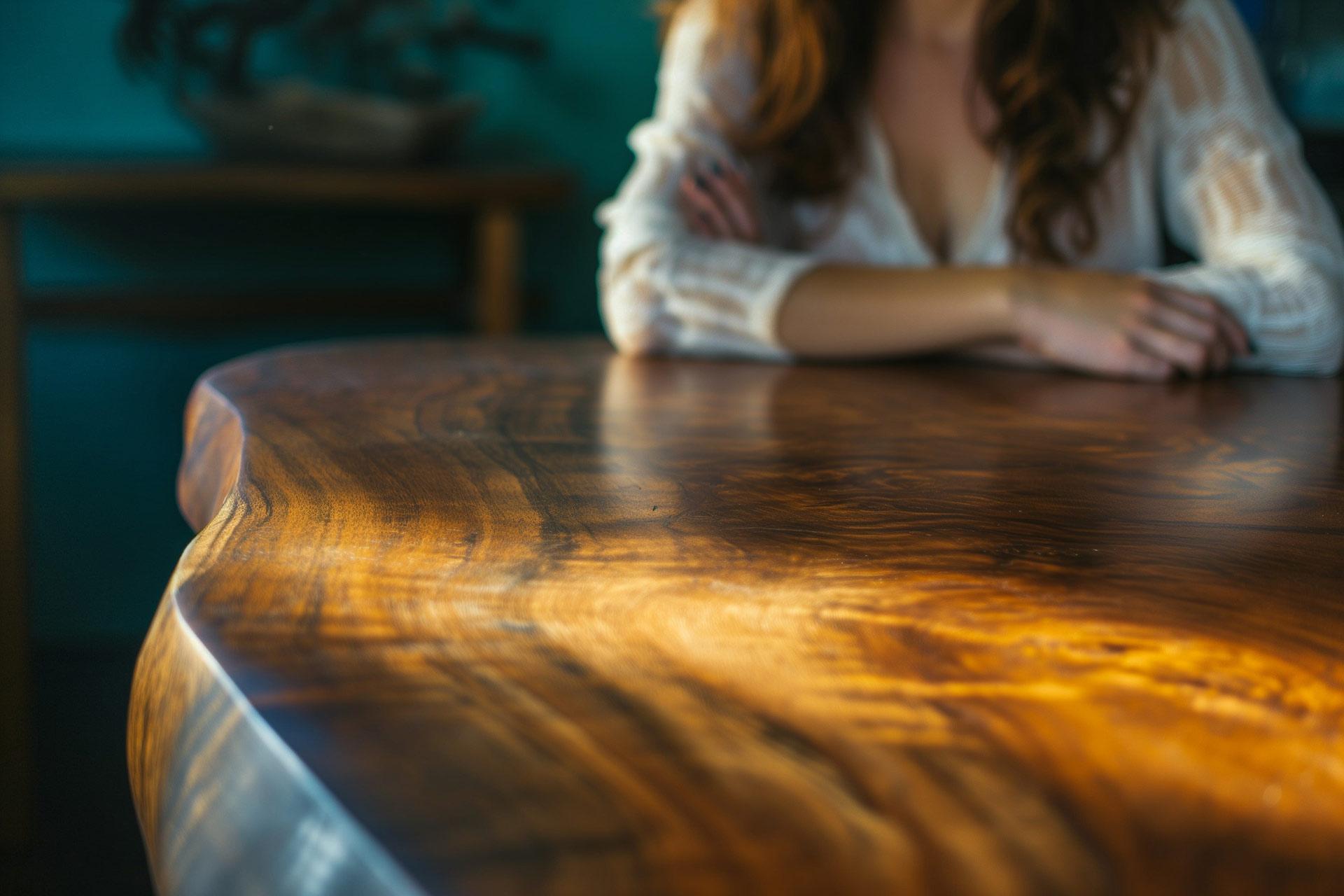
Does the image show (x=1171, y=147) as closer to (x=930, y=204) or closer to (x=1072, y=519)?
(x=930, y=204)

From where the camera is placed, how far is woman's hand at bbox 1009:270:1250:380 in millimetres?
865

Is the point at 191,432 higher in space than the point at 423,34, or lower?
lower

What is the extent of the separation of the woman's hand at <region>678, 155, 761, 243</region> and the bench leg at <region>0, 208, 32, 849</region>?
97 cm

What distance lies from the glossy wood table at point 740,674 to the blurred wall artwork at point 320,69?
1.36 metres

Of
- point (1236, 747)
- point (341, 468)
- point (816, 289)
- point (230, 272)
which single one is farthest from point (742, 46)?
point (230, 272)

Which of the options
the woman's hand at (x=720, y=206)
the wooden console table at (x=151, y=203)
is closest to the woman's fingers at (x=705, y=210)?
the woman's hand at (x=720, y=206)

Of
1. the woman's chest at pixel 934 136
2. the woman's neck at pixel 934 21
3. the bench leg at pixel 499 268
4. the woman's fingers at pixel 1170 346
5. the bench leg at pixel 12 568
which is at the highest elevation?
the woman's neck at pixel 934 21

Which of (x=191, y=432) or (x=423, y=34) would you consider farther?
(x=423, y=34)

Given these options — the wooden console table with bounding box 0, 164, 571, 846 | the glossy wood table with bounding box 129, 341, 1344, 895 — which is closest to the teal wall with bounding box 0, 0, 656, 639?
the wooden console table with bounding box 0, 164, 571, 846

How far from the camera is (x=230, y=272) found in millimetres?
2062

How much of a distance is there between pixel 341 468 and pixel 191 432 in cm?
25

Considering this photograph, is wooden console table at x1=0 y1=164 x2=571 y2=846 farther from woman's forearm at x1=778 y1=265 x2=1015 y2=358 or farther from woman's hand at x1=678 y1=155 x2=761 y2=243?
woman's forearm at x1=778 y1=265 x2=1015 y2=358

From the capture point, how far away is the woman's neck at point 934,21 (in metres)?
1.23

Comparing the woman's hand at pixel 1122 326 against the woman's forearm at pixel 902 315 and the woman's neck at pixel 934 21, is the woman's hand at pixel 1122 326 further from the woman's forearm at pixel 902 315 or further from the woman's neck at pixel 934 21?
the woman's neck at pixel 934 21
